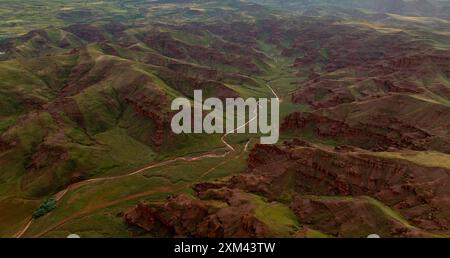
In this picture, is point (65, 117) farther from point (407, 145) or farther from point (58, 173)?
point (407, 145)

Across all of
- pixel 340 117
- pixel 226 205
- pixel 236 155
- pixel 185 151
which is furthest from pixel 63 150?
pixel 340 117

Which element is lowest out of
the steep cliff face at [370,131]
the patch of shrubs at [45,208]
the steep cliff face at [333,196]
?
the patch of shrubs at [45,208]

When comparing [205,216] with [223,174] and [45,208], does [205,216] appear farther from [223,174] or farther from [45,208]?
[45,208]

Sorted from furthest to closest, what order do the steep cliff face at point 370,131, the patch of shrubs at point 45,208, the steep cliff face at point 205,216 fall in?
the steep cliff face at point 370,131
the patch of shrubs at point 45,208
the steep cliff face at point 205,216

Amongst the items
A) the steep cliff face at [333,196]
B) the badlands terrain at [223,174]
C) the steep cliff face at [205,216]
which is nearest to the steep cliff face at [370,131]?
the badlands terrain at [223,174]

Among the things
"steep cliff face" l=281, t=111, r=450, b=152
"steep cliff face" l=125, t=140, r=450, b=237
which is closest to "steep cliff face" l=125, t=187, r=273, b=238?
"steep cliff face" l=125, t=140, r=450, b=237

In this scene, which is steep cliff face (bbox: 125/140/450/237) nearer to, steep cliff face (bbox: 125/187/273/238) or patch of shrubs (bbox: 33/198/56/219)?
steep cliff face (bbox: 125/187/273/238)

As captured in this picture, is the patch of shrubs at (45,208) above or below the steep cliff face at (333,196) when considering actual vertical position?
below

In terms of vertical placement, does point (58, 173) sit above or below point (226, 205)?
below

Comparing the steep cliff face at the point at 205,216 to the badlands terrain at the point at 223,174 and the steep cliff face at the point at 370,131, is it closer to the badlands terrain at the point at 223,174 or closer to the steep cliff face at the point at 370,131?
the badlands terrain at the point at 223,174
